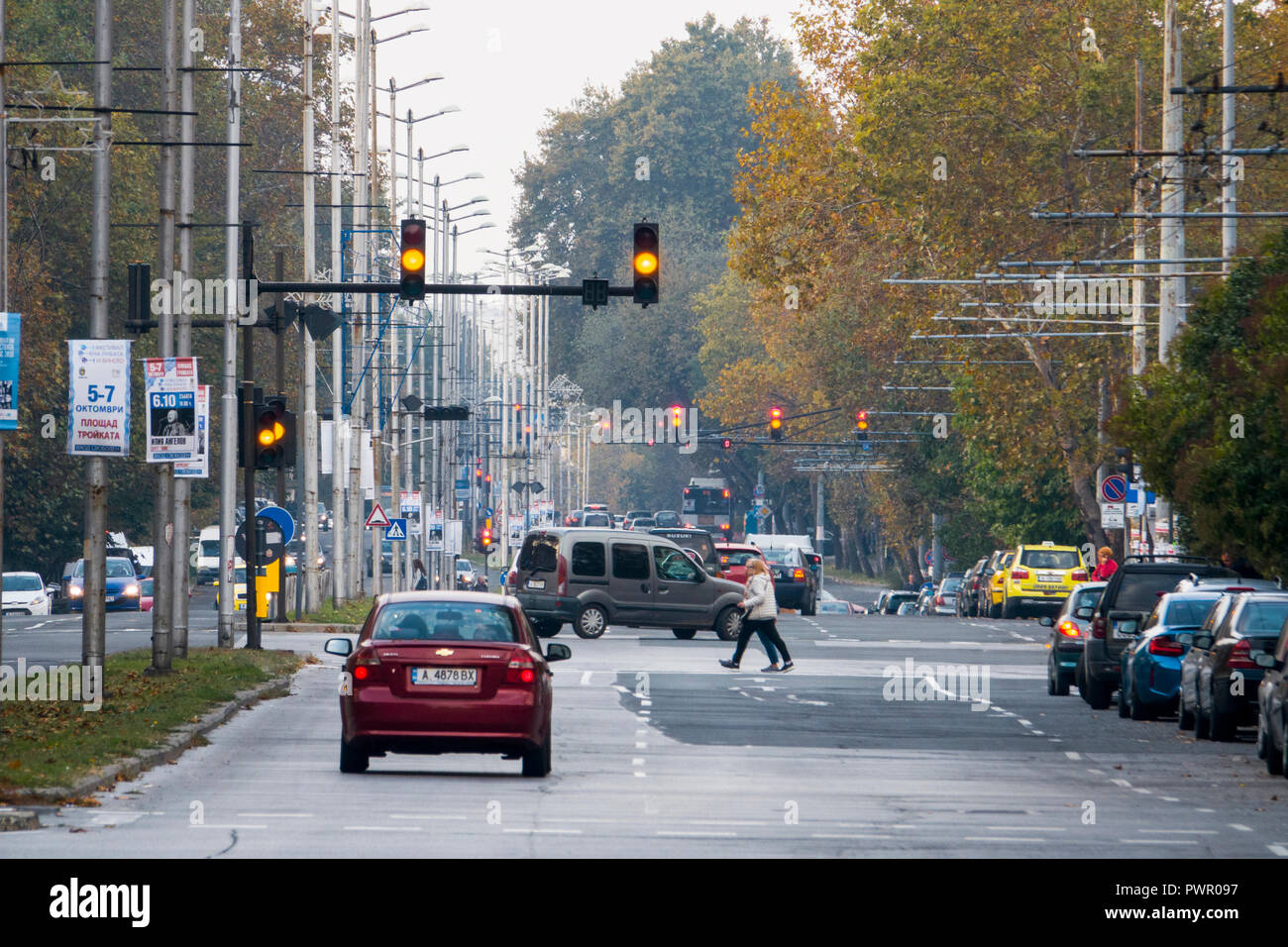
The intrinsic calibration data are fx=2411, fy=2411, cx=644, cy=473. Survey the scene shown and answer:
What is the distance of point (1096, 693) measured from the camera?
94.4 feet

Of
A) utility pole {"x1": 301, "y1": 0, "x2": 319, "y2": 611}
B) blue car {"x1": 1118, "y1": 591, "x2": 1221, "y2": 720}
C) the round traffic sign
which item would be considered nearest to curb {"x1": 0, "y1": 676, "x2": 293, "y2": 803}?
blue car {"x1": 1118, "y1": 591, "x2": 1221, "y2": 720}

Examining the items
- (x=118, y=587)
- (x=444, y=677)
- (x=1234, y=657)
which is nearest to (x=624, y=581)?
(x=1234, y=657)

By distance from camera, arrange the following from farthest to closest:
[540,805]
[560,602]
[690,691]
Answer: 1. [560,602]
2. [690,691]
3. [540,805]

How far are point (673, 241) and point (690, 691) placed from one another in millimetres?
107593

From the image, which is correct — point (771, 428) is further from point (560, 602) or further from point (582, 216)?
point (582, 216)

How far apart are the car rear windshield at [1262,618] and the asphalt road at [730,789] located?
1153 mm

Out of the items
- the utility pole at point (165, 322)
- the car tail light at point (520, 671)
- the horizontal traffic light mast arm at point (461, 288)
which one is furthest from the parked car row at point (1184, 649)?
the utility pole at point (165, 322)

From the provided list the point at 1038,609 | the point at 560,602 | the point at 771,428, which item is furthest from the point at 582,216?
the point at 560,602

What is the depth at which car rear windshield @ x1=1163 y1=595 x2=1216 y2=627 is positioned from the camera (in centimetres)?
2650

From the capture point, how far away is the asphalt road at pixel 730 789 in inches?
547

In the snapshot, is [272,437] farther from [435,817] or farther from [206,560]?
[206,560]

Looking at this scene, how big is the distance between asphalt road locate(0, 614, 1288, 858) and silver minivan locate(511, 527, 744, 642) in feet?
45.6

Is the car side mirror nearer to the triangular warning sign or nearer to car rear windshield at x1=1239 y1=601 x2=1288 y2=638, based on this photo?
car rear windshield at x1=1239 y1=601 x2=1288 y2=638
